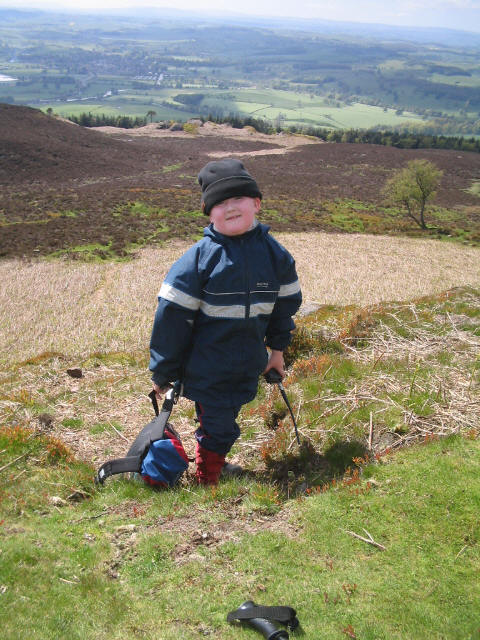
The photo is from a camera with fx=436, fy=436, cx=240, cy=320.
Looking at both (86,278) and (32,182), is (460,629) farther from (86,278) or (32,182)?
(32,182)

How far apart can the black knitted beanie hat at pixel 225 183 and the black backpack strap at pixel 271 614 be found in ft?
11.0

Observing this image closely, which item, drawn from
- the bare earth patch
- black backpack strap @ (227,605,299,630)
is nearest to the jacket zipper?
black backpack strap @ (227,605,299,630)

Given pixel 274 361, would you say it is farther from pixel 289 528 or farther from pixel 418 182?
pixel 418 182

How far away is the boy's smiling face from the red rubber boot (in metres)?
2.47

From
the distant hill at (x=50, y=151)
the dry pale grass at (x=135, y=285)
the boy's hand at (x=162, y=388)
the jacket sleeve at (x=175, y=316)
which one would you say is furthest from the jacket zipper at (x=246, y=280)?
the distant hill at (x=50, y=151)

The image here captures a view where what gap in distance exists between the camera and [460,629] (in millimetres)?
2793

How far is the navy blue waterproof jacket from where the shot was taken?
421 cm

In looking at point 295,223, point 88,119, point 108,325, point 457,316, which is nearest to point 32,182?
point 295,223

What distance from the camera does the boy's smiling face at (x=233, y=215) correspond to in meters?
4.19

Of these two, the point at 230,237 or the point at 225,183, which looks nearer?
the point at 225,183

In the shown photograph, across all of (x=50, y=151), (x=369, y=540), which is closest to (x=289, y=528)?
(x=369, y=540)

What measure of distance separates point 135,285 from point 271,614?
823 inches

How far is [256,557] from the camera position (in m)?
3.62

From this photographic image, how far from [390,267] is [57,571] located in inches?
1081
